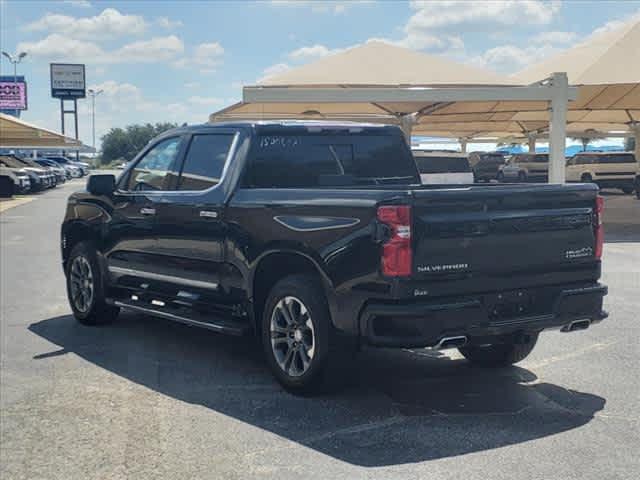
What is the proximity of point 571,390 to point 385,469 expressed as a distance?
213cm

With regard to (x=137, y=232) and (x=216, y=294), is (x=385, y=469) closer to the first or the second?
(x=216, y=294)

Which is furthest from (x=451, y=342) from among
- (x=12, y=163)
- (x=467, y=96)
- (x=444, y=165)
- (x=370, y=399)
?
(x=12, y=163)

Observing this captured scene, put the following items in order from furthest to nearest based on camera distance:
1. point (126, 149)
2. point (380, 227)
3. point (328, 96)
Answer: point (126, 149) < point (328, 96) < point (380, 227)

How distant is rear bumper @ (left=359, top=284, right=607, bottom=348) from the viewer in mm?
5277

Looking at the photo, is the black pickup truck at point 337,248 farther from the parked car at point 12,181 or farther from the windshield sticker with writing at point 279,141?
the parked car at point 12,181

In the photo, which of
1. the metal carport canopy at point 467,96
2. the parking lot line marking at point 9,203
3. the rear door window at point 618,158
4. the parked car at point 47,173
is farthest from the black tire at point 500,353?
the parked car at point 47,173

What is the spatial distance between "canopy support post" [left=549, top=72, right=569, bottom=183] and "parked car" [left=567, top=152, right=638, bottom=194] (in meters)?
14.0

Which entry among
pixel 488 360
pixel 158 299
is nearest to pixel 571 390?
pixel 488 360

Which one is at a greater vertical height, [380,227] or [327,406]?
[380,227]

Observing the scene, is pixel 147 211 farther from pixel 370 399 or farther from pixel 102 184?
pixel 370 399

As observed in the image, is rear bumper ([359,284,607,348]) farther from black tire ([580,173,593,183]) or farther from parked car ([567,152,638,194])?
black tire ([580,173,593,183])

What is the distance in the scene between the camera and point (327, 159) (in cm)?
719

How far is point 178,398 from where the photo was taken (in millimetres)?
6121

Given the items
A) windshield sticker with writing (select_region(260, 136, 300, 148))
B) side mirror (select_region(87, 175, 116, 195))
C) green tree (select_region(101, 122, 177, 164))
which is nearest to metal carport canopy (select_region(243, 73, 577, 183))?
side mirror (select_region(87, 175, 116, 195))
